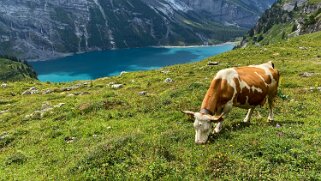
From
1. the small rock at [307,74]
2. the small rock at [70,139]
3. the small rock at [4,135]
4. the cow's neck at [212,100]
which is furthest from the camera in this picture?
the small rock at [307,74]

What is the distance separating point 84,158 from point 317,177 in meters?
9.75

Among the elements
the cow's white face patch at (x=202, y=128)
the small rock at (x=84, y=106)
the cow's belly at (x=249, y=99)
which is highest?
the cow's belly at (x=249, y=99)

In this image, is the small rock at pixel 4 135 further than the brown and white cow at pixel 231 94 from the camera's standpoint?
Yes

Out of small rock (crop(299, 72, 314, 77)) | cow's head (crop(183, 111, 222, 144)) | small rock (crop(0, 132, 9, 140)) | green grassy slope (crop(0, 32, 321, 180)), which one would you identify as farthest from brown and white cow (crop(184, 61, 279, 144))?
small rock (crop(299, 72, 314, 77))

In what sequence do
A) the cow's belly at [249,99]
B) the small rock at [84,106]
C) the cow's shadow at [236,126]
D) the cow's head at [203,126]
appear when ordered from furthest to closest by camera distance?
1. the small rock at [84,106]
2. the cow's belly at [249,99]
3. the cow's shadow at [236,126]
4. the cow's head at [203,126]

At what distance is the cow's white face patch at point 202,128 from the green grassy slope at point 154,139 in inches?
15.4

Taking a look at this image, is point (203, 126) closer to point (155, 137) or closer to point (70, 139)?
point (155, 137)

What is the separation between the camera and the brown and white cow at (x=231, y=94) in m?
17.5

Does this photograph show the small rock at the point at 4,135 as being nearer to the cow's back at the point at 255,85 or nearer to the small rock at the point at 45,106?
the small rock at the point at 45,106

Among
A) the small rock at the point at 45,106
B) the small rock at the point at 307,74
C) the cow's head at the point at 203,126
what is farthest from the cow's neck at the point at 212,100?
the small rock at the point at 307,74

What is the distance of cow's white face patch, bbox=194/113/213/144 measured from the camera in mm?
17281

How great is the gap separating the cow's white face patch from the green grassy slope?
1.28ft

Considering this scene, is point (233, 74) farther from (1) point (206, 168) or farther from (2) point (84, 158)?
(2) point (84, 158)

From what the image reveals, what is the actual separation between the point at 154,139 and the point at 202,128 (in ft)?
9.39
